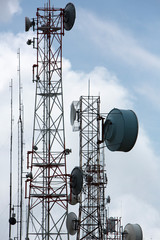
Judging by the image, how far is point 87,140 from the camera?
46.7 metres

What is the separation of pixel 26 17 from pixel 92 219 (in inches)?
683

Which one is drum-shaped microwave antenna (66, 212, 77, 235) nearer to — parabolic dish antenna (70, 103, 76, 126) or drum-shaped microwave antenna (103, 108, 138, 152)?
parabolic dish antenna (70, 103, 76, 126)

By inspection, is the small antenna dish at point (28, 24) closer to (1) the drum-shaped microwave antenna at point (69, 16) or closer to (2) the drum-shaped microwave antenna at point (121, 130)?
(1) the drum-shaped microwave antenna at point (69, 16)

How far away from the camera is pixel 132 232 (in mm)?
48125

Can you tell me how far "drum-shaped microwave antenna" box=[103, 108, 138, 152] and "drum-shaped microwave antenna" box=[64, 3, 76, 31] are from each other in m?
8.00

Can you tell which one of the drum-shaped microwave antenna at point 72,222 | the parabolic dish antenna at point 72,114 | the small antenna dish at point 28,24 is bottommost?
the drum-shaped microwave antenna at point 72,222

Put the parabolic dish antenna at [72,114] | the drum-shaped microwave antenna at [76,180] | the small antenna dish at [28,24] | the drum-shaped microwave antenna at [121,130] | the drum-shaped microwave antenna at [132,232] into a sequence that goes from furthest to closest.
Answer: the drum-shaped microwave antenna at [132,232], the parabolic dish antenna at [72,114], the small antenna dish at [28,24], the drum-shaped microwave antenna at [76,180], the drum-shaped microwave antenna at [121,130]

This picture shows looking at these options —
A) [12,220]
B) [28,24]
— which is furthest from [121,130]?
[28,24]

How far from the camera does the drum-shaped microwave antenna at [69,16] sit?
130 feet

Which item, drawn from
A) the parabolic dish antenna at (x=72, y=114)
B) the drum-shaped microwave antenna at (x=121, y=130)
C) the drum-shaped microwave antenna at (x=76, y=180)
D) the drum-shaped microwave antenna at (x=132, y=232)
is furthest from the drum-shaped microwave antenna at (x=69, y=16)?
the drum-shaped microwave antenna at (x=132, y=232)

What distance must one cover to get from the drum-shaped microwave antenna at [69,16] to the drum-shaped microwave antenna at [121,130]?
8.00 m

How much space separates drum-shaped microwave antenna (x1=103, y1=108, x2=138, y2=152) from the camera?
3297 centimetres

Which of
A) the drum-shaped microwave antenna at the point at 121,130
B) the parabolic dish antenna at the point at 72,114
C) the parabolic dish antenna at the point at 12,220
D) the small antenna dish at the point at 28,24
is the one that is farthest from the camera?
the parabolic dish antenna at the point at 72,114

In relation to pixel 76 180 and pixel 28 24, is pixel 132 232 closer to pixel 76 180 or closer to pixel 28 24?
pixel 76 180
